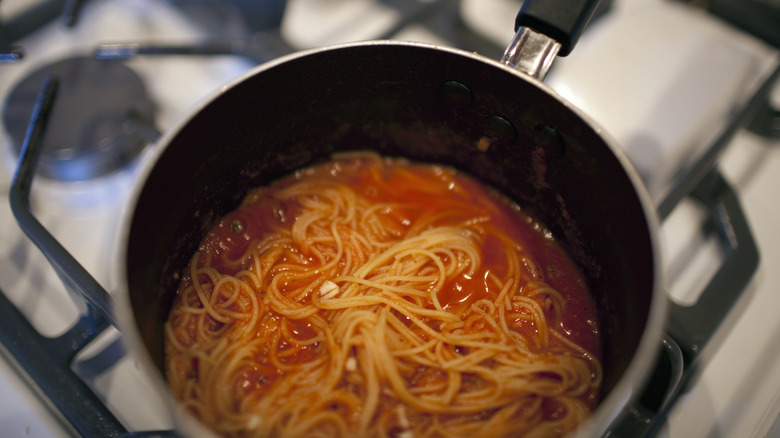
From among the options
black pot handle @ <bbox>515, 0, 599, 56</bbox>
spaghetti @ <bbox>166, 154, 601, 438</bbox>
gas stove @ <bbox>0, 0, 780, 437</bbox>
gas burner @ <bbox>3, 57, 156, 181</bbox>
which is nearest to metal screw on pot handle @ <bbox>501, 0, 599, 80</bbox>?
black pot handle @ <bbox>515, 0, 599, 56</bbox>

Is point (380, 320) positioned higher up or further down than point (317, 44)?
further down

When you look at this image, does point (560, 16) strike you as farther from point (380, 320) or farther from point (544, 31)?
point (380, 320)

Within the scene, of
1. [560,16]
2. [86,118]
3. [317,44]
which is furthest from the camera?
[317,44]

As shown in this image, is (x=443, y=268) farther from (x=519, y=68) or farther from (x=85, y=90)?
(x=85, y=90)

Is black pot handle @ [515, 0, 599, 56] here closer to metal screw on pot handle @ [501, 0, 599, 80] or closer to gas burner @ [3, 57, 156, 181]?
metal screw on pot handle @ [501, 0, 599, 80]

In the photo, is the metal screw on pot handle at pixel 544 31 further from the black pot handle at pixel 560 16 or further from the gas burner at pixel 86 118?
the gas burner at pixel 86 118

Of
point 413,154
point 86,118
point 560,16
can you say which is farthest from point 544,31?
point 86,118

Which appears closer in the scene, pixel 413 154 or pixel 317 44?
pixel 413 154
